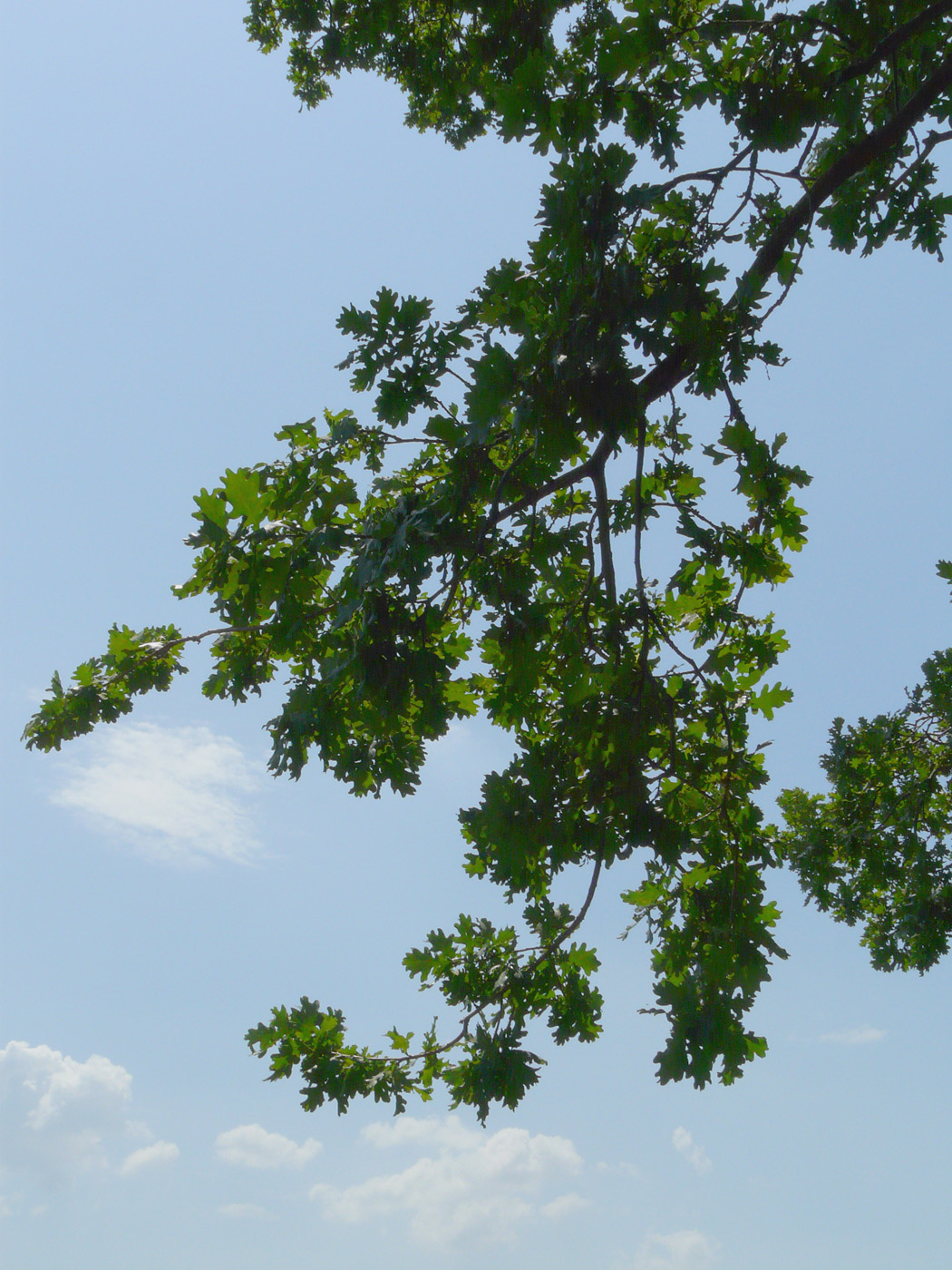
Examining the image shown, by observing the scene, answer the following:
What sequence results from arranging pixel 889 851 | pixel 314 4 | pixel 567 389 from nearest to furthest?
pixel 567 389 < pixel 314 4 < pixel 889 851

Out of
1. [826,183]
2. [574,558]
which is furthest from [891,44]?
[574,558]

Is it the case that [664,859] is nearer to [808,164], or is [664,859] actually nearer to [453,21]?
[808,164]

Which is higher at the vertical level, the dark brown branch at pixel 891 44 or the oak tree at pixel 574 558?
the dark brown branch at pixel 891 44

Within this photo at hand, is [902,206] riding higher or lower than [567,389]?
higher

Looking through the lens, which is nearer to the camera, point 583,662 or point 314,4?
point 583,662

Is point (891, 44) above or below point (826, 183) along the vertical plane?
above

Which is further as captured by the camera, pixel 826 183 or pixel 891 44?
pixel 826 183

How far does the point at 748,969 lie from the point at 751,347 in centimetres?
369

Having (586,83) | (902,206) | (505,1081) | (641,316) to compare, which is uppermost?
(902,206)

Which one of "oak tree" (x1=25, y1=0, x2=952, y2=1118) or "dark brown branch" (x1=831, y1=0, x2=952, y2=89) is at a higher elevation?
"dark brown branch" (x1=831, y1=0, x2=952, y2=89)


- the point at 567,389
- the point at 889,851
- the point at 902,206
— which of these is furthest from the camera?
the point at 889,851

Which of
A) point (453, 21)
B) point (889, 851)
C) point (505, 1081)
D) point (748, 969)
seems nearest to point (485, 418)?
point (748, 969)

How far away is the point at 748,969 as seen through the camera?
15.9 feet

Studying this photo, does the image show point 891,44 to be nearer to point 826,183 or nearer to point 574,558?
point 826,183
